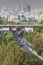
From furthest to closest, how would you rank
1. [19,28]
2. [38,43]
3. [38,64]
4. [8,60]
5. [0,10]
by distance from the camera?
[0,10] < [19,28] < [38,43] < [38,64] < [8,60]

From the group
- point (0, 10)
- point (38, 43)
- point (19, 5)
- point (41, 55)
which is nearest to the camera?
point (41, 55)

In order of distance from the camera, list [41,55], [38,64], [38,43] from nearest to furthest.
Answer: [38,64]
[41,55]
[38,43]

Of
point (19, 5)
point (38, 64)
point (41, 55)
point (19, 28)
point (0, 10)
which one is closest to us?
point (38, 64)

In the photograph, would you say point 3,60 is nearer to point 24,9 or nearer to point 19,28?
point 19,28

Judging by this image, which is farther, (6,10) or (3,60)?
(6,10)

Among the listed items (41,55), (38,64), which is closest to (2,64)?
(38,64)

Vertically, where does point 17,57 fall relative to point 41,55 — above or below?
above

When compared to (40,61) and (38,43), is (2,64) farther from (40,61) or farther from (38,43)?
(38,43)

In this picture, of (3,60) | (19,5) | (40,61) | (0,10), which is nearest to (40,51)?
(40,61)

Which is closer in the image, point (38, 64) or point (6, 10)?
point (38, 64)
